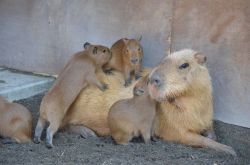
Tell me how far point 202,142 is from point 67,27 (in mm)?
2356

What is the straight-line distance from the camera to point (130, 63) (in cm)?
525

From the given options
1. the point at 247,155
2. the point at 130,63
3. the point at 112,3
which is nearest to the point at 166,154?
the point at 247,155

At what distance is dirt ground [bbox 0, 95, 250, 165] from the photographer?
14.2 feet

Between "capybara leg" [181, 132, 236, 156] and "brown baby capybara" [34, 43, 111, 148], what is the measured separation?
3.18ft

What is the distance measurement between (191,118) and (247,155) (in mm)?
564

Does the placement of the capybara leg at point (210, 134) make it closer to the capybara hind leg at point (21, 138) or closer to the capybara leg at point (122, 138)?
the capybara leg at point (122, 138)

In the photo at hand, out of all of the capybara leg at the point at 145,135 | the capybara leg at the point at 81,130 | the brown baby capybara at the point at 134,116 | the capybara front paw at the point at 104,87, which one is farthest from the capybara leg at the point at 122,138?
the capybara front paw at the point at 104,87

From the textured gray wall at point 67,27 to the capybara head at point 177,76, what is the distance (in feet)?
2.65

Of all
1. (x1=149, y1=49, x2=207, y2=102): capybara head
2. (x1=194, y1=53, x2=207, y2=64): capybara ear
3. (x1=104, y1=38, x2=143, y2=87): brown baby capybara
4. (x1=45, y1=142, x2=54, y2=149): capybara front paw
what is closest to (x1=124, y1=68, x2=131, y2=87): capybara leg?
(x1=104, y1=38, x2=143, y2=87): brown baby capybara

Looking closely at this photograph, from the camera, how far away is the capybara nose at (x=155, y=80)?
177 inches

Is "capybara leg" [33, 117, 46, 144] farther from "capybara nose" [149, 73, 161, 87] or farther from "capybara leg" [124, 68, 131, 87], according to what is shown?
"capybara nose" [149, 73, 161, 87]

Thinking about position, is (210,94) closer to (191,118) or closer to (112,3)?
(191,118)

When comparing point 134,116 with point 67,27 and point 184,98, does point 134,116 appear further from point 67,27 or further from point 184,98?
point 67,27

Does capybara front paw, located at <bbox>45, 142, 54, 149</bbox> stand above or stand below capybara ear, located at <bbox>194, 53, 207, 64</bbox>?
below
